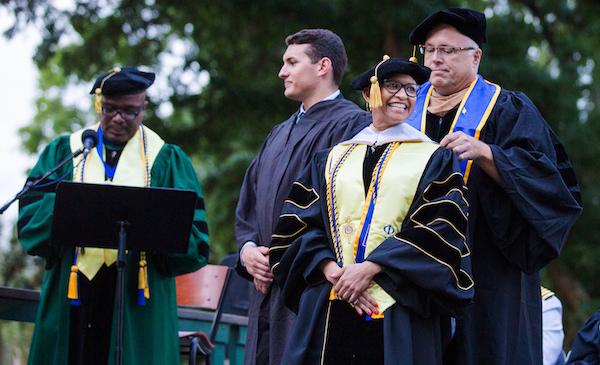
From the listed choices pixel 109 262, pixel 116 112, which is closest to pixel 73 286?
pixel 109 262

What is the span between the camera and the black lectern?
583 cm

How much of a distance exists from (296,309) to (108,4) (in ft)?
33.2

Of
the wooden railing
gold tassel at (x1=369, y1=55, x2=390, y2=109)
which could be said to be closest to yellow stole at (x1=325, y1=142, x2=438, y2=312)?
gold tassel at (x1=369, y1=55, x2=390, y2=109)

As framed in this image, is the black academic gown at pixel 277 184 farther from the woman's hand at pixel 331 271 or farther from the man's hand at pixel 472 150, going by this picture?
the woman's hand at pixel 331 271

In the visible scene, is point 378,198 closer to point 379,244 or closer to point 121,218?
point 379,244

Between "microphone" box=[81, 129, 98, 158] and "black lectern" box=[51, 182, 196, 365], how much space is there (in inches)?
18.5

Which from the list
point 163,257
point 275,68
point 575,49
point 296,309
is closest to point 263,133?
point 275,68

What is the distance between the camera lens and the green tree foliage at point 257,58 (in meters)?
13.5

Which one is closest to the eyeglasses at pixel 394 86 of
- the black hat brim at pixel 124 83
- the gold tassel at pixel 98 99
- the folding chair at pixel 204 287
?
the black hat brim at pixel 124 83

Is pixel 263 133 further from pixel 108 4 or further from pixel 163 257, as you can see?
pixel 163 257

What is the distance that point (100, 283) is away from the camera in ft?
21.2

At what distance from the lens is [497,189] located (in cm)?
519

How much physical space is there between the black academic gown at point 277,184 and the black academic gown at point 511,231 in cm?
91

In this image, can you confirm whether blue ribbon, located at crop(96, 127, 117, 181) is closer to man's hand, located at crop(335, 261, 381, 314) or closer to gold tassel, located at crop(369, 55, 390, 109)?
gold tassel, located at crop(369, 55, 390, 109)
